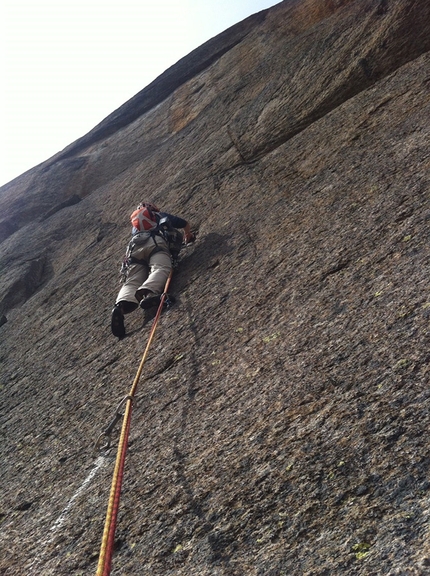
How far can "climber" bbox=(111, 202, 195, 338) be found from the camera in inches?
253

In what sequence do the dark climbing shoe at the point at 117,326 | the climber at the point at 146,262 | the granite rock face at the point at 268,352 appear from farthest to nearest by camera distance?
the climber at the point at 146,262 < the dark climbing shoe at the point at 117,326 < the granite rock face at the point at 268,352

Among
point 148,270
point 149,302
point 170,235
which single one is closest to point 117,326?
point 149,302

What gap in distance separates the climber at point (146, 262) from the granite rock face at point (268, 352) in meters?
0.28

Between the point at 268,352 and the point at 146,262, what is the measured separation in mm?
3543

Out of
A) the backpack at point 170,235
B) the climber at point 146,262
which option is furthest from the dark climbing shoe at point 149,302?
the backpack at point 170,235

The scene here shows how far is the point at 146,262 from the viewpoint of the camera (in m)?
7.38

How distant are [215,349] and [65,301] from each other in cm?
444

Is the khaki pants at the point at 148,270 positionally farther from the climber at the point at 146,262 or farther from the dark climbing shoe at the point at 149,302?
the dark climbing shoe at the point at 149,302

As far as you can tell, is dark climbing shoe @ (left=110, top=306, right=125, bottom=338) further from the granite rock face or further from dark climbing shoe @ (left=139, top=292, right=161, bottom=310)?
dark climbing shoe @ (left=139, top=292, right=161, bottom=310)

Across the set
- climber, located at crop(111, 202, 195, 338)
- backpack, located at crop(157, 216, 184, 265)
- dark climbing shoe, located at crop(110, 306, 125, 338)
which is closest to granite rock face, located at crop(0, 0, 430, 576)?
dark climbing shoe, located at crop(110, 306, 125, 338)

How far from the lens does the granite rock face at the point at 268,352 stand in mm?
2850

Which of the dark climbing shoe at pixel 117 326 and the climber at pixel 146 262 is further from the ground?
the climber at pixel 146 262

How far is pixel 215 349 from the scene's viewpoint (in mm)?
4781

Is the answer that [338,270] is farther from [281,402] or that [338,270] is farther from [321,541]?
[321,541]
